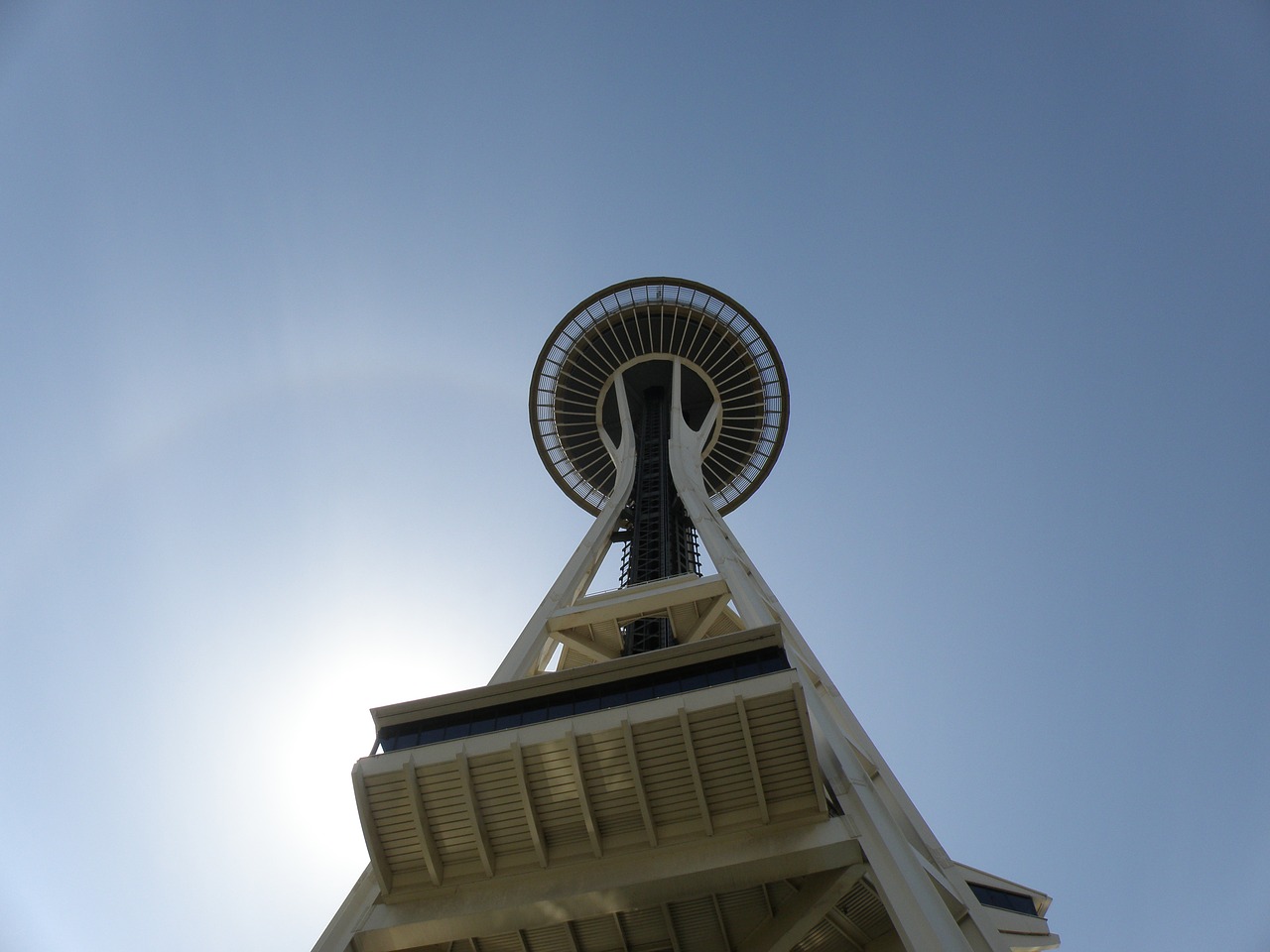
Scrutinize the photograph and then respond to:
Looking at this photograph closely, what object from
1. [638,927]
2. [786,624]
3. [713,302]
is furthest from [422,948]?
[713,302]

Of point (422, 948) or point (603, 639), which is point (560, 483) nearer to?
point (603, 639)

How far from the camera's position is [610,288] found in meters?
45.1

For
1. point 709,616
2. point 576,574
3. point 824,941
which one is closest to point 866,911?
point 824,941

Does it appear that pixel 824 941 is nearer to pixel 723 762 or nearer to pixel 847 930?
pixel 847 930

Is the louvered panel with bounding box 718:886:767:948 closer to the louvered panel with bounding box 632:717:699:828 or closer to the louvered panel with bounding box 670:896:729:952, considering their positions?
the louvered panel with bounding box 670:896:729:952

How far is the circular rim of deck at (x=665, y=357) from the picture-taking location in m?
45.3

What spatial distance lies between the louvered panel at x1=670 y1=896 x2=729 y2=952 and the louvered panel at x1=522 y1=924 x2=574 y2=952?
7.05ft

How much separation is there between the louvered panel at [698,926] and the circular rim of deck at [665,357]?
30.5 m

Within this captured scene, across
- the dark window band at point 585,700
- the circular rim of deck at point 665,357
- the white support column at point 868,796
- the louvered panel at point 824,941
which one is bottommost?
the louvered panel at point 824,941

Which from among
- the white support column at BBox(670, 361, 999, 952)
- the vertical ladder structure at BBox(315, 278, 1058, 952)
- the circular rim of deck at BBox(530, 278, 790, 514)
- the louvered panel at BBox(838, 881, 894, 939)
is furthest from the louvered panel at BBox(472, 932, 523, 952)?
the circular rim of deck at BBox(530, 278, 790, 514)

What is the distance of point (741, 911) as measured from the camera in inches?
676

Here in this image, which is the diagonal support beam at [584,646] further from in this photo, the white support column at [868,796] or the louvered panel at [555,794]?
the louvered panel at [555,794]

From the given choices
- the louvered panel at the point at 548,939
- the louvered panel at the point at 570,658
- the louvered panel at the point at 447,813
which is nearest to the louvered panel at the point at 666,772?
the louvered panel at the point at 548,939

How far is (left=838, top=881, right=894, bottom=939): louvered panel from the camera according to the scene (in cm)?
1683
